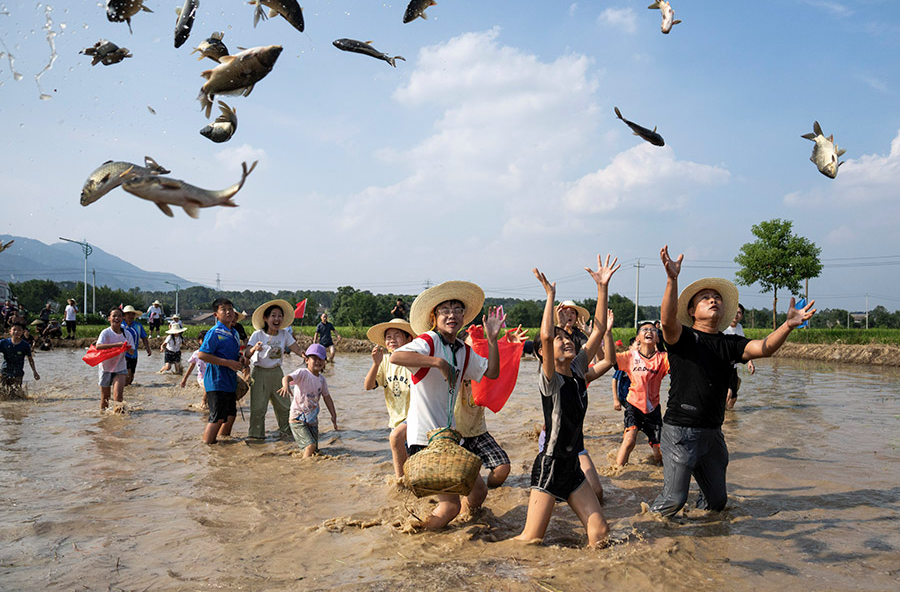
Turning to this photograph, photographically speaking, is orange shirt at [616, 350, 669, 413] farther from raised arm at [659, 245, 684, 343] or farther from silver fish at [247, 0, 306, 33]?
silver fish at [247, 0, 306, 33]

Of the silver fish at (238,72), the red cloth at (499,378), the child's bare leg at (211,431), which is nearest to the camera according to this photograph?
the silver fish at (238,72)

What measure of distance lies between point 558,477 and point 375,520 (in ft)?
5.40

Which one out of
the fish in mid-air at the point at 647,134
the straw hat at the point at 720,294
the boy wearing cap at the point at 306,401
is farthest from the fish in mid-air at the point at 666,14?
the boy wearing cap at the point at 306,401

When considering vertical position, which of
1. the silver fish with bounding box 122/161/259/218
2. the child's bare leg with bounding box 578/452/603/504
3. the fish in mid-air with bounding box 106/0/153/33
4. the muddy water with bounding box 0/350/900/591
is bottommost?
the muddy water with bounding box 0/350/900/591

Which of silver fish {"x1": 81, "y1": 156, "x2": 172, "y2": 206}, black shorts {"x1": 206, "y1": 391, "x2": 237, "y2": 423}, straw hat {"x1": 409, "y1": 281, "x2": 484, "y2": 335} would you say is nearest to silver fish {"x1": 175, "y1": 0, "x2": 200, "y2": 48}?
silver fish {"x1": 81, "y1": 156, "x2": 172, "y2": 206}

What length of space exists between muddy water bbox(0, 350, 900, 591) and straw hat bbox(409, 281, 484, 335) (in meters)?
1.62

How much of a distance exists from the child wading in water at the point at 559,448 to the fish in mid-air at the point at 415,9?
247 centimetres

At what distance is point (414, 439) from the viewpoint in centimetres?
451

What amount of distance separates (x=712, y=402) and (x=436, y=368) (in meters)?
2.05

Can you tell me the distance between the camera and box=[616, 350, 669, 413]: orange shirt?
21.2 ft

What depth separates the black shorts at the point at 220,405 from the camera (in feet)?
26.1

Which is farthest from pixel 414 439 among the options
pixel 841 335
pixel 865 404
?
pixel 841 335

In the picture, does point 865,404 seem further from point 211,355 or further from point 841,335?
point 841,335

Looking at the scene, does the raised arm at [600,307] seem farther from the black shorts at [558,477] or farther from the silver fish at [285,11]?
the silver fish at [285,11]
